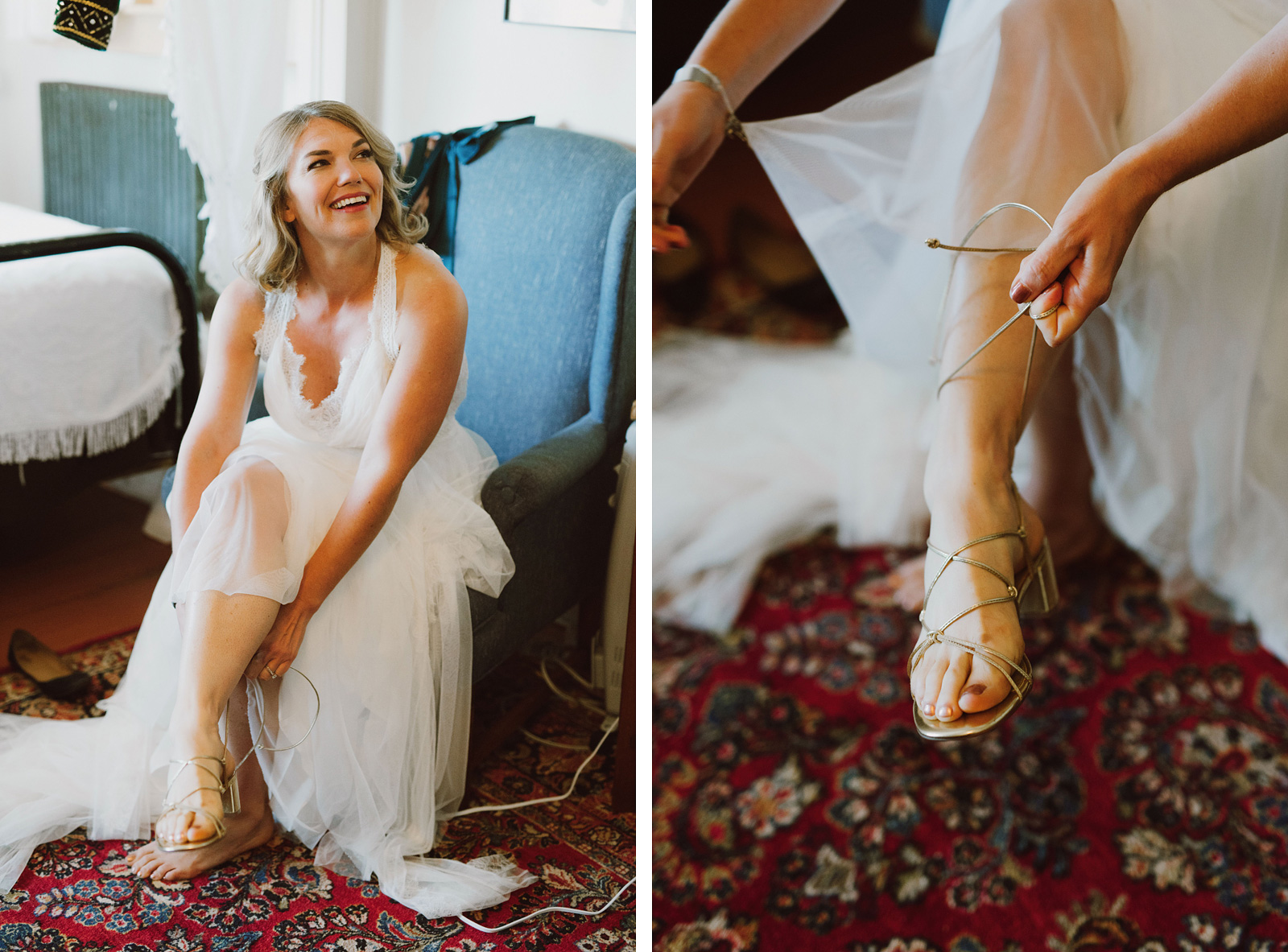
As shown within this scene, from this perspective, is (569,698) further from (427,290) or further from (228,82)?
(228,82)

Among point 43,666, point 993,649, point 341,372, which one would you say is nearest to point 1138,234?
point 993,649

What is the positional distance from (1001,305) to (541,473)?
0.72 metres

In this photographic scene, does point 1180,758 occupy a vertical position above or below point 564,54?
below

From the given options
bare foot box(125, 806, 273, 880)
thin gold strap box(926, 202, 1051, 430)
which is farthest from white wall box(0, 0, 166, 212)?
thin gold strap box(926, 202, 1051, 430)

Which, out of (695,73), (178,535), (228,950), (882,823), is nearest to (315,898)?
(228,950)

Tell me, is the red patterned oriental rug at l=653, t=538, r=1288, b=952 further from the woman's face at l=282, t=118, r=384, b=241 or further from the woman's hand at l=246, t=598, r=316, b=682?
the woman's face at l=282, t=118, r=384, b=241

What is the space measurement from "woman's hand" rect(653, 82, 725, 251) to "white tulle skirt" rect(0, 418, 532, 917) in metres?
0.49

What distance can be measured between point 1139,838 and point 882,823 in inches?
12.9

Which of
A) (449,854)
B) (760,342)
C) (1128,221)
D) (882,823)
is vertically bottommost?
(449,854)

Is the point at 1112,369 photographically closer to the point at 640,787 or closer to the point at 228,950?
the point at 640,787

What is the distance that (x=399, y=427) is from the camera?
3.81ft

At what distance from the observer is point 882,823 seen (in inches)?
Result: 51.1

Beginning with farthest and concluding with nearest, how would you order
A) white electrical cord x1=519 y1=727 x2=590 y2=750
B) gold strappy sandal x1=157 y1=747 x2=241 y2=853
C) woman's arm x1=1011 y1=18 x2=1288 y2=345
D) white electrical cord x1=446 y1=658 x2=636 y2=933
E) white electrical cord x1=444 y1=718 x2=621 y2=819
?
white electrical cord x1=519 y1=727 x2=590 y2=750
white electrical cord x1=444 y1=718 x2=621 y2=819
white electrical cord x1=446 y1=658 x2=636 y2=933
gold strappy sandal x1=157 y1=747 x2=241 y2=853
woman's arm x1=1011 y1=18 x2=1288 y2=345

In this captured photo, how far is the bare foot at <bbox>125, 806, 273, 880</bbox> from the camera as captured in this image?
117cm
